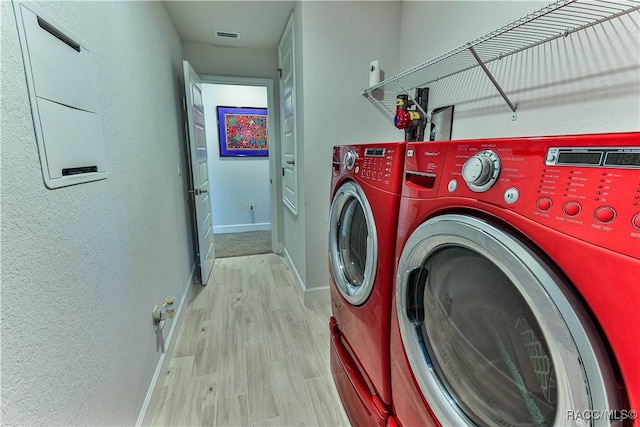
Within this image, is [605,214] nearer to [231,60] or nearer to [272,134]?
[272,134]

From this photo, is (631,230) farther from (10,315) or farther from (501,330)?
(10,315)

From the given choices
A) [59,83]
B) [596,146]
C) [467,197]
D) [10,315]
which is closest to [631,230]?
[596,146]

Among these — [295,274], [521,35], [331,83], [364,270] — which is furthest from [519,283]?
[295,274]

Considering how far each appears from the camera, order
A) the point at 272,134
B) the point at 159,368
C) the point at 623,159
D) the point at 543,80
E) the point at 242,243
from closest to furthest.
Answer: the point at 623,159 < the point at 543,80 < the point at 159,368 < the point at 272,134 < the point at 242,243

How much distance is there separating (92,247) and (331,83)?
1.72 metres

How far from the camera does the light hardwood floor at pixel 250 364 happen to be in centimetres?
135

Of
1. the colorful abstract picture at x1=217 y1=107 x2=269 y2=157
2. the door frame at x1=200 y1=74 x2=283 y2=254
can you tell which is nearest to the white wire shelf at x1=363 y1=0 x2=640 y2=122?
the door frame at x1=200 y1=74 x2=283 y2=254

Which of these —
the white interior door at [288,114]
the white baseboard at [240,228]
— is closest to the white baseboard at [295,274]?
the white interior door at [288,114]

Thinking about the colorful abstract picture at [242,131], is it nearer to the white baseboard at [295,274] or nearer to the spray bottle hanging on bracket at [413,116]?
the white baseboard at [295,274]

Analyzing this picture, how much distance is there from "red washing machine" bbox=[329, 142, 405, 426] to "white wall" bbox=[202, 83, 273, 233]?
3052 millimetres

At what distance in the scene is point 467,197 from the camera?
58cm

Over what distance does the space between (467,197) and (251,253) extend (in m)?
3.13

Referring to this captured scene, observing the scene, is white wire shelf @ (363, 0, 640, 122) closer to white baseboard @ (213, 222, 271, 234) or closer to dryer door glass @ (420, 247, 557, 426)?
dryer door glass @ (420, 247, 557, 426)

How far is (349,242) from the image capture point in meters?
1.31
